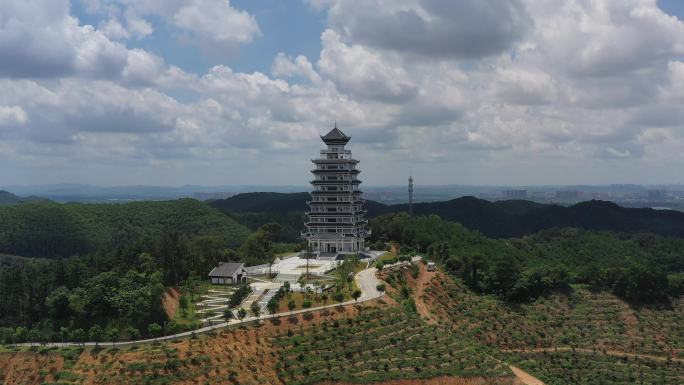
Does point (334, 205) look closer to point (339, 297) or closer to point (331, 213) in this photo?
point (331, 213)

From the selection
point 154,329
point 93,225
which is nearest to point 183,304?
point 154,329

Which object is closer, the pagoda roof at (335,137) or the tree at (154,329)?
the tree at (154,329)

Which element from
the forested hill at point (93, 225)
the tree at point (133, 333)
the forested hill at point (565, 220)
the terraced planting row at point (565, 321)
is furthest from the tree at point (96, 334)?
the forested hill at point (565, 220)

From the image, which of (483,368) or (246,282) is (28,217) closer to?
(246,282)

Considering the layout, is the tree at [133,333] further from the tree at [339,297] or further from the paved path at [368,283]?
the paved path at [368,283]

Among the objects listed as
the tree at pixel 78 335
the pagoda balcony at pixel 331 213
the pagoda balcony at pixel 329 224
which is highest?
the pagoda balcony at pixel 331 213

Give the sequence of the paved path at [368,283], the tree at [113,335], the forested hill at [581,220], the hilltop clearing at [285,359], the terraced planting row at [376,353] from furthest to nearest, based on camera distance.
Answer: the forested hill at [581,220], the paved path at [368,283], the tree at [113,335], the terraced planting row at [376,353], the hilltop clearing at [285,359]
